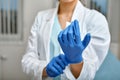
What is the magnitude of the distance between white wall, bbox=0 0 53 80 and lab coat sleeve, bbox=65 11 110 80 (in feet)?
2.36

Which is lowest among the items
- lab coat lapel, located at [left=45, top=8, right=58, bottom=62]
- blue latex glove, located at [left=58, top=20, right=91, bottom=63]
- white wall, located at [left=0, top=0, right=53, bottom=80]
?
white wall, located at [left=0, top=0, right=53, bottom=80]

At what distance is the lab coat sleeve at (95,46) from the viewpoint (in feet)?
3.44

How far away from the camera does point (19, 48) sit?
73.1 inches

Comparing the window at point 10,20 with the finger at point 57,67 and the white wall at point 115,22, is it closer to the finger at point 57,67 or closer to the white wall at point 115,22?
the white wall at point 115,22

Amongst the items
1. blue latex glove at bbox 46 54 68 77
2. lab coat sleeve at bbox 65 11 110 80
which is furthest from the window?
blue latex glove at bbox 46 54 68 77

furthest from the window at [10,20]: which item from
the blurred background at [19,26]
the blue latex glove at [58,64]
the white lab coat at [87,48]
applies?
the blue latex glove at [58,64]

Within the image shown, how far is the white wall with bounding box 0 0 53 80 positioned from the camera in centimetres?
179

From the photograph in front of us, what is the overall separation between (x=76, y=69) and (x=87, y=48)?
127 millimetres

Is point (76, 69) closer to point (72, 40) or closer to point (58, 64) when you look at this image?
point (58, 64)

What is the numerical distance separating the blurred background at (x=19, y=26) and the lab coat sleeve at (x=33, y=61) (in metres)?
0.52

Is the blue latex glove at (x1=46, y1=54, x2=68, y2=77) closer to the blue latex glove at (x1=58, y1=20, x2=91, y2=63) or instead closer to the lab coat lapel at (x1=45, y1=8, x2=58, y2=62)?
the blue latex glove at (x1=58, y1=20, x2=91, y2=63)

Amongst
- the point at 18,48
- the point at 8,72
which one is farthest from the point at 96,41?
the point at 8,72

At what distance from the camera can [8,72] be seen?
1.90 metres

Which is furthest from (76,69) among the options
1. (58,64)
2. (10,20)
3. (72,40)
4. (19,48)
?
(10,20)
